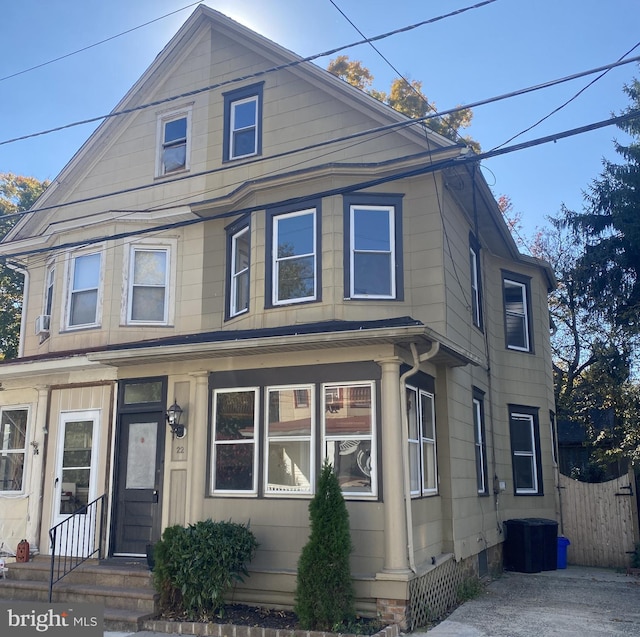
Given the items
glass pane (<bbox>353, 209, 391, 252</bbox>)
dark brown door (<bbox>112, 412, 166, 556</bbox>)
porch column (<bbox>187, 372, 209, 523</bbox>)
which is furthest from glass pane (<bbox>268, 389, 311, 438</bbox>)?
glass pane (<bbox>353, 209, 391, 252</bbox>)

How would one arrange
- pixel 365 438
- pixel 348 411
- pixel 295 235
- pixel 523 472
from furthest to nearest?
pixel 523 472
pixel 295 235
pixel 348 411
pixel 365 438

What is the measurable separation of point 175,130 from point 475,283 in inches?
245

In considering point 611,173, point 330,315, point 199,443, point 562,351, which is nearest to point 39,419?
point 199,443

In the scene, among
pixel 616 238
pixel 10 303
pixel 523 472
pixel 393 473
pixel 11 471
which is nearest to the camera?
pixel 393 473

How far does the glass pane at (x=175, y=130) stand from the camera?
12.9 metres

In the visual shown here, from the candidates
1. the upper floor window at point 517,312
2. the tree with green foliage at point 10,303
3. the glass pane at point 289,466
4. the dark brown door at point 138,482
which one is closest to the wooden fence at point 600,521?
the upper floor window at point 517,312

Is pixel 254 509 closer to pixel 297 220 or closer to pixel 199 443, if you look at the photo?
pixel 199 443

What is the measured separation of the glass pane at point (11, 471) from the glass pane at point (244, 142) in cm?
640

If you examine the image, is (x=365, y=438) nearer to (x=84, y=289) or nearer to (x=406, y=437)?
(x=406, y=437)

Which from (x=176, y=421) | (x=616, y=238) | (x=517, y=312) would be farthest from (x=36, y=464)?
(x=616, y=238)

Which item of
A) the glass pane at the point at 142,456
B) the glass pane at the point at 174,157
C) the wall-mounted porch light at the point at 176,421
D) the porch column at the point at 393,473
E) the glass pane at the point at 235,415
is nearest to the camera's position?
the porch column at the point at 393,473

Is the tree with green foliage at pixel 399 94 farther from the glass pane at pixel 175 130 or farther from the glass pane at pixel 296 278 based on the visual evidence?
the glass pane at pixel 296 278

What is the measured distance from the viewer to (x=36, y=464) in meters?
11.3

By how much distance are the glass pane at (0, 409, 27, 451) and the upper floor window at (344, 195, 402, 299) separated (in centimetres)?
629
